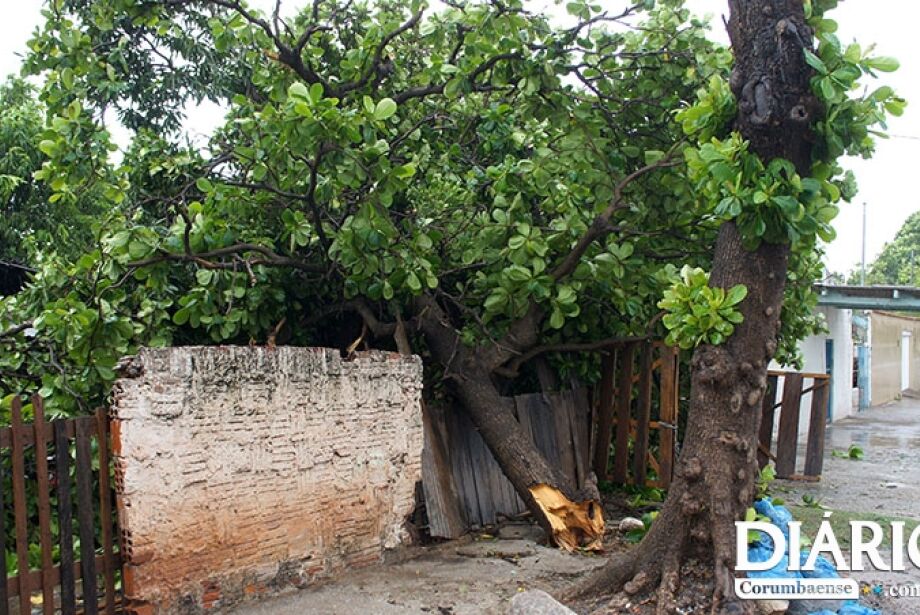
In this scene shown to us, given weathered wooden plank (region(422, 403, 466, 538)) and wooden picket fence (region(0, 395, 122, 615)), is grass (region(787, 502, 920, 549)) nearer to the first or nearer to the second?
weathered wooden plank (region(422, 403, 466, 538))

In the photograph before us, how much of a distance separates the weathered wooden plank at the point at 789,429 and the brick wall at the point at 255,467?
17.9ft

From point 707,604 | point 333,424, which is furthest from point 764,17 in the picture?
point 333,424

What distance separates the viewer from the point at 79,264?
6.40 m

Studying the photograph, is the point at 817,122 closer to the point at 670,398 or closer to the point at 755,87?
the point at 755,87

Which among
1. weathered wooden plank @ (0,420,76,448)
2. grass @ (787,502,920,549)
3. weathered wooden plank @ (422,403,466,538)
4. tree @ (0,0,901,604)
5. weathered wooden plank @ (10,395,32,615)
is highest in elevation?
tree @ (0,0,901,604)

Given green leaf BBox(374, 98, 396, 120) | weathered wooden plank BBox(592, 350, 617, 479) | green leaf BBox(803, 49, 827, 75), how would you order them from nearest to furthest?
green leaf BBox(803, 49, 827, 75)
green leaf BBox(374, 98, 396, 120)
weathered wooden plank BBox(592, 350, 617, 479)

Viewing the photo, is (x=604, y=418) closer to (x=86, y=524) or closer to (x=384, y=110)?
(x=384, y=110)

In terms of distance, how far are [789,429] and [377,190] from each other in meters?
6.79

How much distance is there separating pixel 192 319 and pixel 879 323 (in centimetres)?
2479

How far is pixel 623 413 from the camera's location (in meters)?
9.39

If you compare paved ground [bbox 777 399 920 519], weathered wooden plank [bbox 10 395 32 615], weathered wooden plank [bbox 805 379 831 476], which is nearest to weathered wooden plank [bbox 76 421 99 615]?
weathered wooden plank [bbox 10 395 32 615]

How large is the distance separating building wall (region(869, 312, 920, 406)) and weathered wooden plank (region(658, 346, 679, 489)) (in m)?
18.7

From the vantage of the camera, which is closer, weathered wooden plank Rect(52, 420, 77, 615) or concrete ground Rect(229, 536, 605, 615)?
weathered wooden plank Rect(52, 420, 77, 615)

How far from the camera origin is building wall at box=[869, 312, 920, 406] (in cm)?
2508
